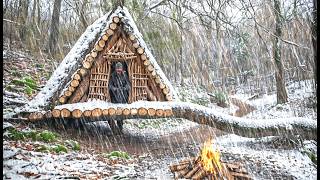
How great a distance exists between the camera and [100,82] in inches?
A: 336

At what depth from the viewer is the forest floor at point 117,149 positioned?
19.2ft

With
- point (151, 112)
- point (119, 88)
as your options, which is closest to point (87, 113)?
point (119, 88)

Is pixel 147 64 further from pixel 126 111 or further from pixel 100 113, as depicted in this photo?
pixel 100 113

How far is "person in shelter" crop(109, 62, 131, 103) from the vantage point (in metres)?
8.66

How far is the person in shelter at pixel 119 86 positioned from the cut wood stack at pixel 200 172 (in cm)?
301

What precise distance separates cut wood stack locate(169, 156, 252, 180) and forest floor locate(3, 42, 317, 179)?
0.31m

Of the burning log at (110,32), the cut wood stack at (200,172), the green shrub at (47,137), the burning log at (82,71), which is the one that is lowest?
the cut wood stack at (200,172)

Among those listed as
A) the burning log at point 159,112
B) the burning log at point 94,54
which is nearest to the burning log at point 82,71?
the burning log at point 94,54

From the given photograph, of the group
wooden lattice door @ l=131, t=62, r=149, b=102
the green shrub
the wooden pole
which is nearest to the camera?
the green shrub

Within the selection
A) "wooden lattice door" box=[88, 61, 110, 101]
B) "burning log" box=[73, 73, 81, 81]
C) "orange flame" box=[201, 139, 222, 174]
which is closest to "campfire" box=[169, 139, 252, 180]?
"orange flame" box=[201, 139, 222, 174]

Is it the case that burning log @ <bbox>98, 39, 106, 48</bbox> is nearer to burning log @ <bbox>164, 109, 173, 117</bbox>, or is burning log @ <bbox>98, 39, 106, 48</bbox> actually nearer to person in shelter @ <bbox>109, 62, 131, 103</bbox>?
person in shelter @ <bbox>109, 62, 131, 103</bbox>

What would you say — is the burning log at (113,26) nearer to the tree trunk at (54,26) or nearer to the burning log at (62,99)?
the burning log at (62,99)

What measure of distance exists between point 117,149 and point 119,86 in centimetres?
179

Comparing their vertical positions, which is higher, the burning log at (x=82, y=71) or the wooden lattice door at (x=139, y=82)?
the burning log at (x=82, y=71)
